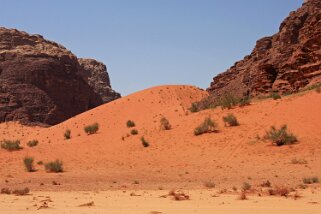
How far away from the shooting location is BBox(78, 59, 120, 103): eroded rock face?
8506 centimetres

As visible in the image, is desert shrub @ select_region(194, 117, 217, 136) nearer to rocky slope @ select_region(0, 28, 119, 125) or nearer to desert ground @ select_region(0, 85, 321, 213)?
desert ground @ select_region(0, 85, 321, 213)

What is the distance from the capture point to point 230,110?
31.6 meters

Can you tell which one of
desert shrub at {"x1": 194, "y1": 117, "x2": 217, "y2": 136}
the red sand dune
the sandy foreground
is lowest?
the sandy foreground

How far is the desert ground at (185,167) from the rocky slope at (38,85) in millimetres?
24253

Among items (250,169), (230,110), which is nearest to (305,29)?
(230,110)

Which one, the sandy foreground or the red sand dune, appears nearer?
the sandy foreground

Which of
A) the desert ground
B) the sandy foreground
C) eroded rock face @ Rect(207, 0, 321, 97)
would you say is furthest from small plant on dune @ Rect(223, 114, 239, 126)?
the sandy foreground

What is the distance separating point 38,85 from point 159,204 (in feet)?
184

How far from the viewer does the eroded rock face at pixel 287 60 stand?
113ft

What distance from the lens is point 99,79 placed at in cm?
9050

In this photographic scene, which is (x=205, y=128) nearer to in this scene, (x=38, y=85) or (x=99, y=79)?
(x=38, y=85)

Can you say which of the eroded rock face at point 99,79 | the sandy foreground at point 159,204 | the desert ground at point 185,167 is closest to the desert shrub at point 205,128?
the desert ground at point 185,167

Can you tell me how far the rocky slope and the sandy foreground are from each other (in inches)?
1957

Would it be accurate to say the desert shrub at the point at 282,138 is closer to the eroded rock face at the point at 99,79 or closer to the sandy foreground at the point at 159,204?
the sandy foreground at the point at 159,204
